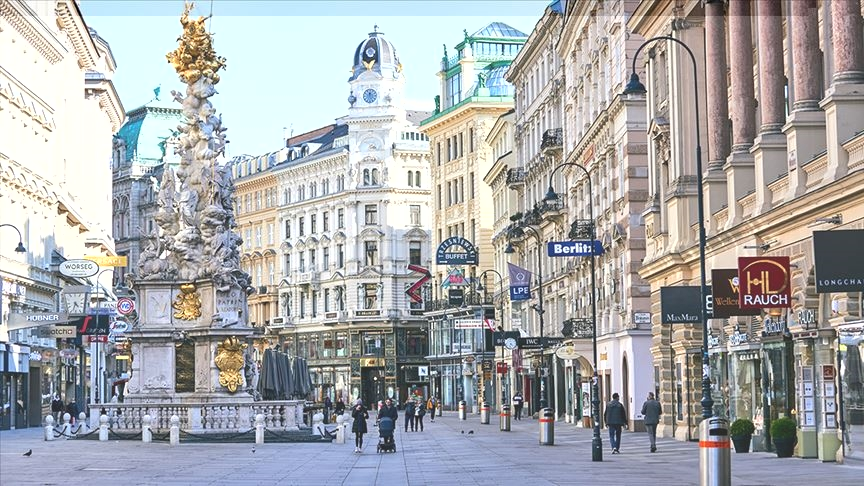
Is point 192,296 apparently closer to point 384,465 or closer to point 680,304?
point 384,465

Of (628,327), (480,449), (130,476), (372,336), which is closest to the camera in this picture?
(130,476)

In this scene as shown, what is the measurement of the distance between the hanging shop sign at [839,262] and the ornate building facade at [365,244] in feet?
386

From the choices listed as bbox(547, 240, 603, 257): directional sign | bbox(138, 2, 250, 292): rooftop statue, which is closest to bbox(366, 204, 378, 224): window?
bbox(138, 2, 250, 292): rooftop statue

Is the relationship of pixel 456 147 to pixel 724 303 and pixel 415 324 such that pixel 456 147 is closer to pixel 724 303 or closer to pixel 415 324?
pixel 415 324

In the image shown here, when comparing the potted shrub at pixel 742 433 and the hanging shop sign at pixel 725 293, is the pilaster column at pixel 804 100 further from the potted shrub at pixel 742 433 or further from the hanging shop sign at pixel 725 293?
the potted shrub at pixel 742 433

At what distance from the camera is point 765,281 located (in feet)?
127

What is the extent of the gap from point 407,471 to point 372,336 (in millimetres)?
110136

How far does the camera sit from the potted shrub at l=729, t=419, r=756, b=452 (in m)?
44.0

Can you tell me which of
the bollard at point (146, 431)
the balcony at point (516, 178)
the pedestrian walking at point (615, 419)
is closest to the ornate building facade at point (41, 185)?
the bollard at point (146, 431)

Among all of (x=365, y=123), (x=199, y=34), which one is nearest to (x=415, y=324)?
(x=365, y=123)

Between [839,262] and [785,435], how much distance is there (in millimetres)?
11269

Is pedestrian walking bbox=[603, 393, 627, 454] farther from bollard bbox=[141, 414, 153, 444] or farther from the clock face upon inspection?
the clock face

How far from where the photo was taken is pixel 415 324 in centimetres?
15038

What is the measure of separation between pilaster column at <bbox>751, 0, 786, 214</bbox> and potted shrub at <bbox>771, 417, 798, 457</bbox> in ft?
19.9
